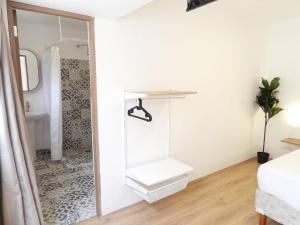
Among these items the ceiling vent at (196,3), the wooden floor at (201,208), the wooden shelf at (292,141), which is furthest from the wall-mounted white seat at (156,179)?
the wooden shelf at (292,141)

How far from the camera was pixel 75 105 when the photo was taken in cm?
414

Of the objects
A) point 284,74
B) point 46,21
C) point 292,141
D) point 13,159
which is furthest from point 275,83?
point 46,21

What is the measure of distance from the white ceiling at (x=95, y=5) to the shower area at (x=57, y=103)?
4.44 ft

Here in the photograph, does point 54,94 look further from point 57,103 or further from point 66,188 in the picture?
point 66,188

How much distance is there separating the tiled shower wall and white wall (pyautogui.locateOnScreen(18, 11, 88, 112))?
0.78 ft

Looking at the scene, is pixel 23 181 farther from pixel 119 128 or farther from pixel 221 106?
pixel 221 106

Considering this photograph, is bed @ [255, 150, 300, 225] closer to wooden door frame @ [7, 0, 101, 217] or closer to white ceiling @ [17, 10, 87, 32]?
wooden door frame @ [7, 0, 101, 217]

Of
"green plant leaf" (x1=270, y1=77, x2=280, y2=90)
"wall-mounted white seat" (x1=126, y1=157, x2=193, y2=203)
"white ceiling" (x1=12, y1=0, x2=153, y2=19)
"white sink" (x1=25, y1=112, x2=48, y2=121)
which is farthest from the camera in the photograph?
"green plant leaf" (x1=270, y1=77, x2=280, y2=90)

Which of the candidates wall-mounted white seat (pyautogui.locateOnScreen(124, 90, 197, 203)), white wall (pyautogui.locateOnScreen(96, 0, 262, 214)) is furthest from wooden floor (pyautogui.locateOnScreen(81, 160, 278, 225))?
wall-mounted white seat (pyautogui.locateOnScreen(124, 90, 197, 203))

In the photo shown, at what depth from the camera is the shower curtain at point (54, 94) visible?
3457 mm

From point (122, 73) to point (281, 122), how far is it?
9.68ft

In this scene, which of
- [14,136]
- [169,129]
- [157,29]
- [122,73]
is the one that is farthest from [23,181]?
[157,29]

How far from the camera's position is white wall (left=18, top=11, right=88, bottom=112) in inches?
140

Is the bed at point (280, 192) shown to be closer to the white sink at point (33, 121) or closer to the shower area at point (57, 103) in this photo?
the shower area at point (57, 103)
